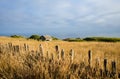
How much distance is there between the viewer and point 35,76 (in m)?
7.96

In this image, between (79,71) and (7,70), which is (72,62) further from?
(7,70)

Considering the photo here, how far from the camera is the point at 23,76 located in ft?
27.1

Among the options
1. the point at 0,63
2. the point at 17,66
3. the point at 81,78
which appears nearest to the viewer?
the point at 81,78

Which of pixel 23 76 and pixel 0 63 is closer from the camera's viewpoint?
pixel 23 76

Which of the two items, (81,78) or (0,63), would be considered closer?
(81,78)

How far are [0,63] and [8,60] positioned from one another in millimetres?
278

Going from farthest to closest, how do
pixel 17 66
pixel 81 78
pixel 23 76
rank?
pixel 17 66
pixel 23 76
pixel 81 78

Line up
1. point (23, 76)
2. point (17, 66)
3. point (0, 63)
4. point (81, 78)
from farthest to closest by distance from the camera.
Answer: point (0, 63), point (17, 66), point (23, 76), point (81, 78)

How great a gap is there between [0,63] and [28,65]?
1.19m

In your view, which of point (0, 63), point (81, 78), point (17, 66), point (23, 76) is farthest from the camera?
point (0, 63)

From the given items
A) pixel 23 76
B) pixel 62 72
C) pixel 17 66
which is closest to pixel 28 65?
pixel 17 66

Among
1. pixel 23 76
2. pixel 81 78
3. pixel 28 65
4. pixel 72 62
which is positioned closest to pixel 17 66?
pixel 28 65

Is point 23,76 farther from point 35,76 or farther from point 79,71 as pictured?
point 79,71

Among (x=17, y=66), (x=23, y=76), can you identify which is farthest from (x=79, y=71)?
(x=17, y=66)
